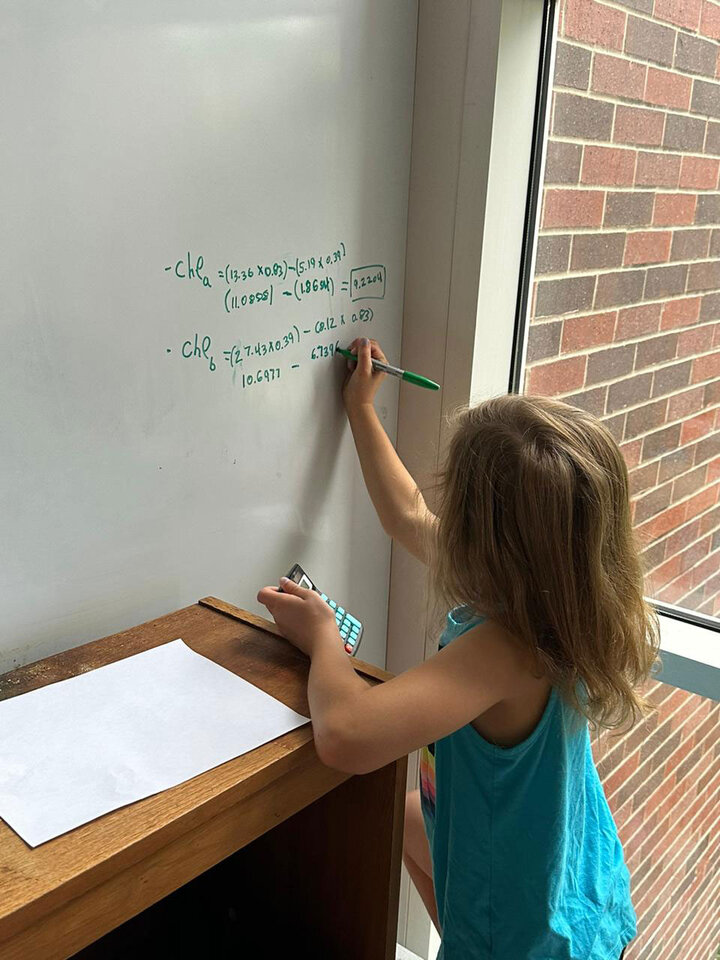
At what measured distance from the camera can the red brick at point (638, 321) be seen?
1.47 meters

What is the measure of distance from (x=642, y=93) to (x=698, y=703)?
40.7 inches

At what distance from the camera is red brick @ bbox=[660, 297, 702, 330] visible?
1408mm

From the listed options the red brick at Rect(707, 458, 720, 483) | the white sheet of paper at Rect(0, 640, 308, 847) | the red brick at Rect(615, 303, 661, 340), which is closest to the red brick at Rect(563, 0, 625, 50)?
the red brick at Rect(615, 303, 661, 340)

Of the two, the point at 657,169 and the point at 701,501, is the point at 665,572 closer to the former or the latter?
the point at 701,501

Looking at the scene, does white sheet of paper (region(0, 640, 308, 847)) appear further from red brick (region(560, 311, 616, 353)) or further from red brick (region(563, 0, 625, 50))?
red brick (region(563, 0, 625, 50))

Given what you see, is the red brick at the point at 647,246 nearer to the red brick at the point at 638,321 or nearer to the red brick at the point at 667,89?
the red brick at the point at 638,321

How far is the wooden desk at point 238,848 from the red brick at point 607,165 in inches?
35.5

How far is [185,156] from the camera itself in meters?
1.01

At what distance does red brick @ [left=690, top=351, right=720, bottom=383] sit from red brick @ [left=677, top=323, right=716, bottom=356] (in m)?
0.01

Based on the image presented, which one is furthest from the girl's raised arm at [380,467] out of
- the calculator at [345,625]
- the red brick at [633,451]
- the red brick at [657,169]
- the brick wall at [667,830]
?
the brick wall at [667,830]

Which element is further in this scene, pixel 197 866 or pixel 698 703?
pixel 698 703

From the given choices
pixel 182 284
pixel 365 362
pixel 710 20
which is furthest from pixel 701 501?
pixel 182 284

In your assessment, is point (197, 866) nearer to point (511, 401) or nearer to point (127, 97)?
point (511, 401)

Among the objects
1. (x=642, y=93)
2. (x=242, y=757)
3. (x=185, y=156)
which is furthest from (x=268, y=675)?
(x=642, y=93)
